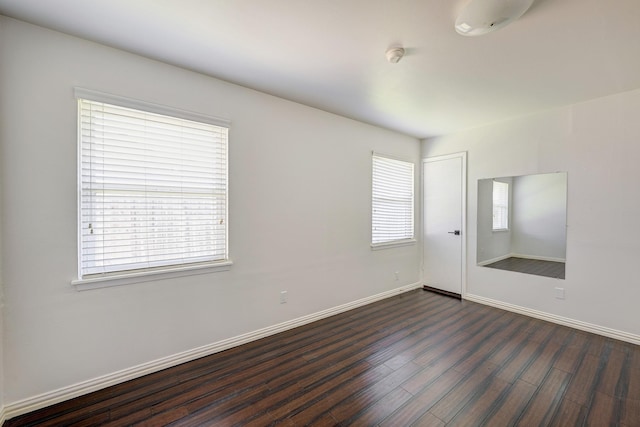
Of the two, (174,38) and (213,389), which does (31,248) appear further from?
(174,38)

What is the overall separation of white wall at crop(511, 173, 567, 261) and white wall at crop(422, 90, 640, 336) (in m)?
0.08

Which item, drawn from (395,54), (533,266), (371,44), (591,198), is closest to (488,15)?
(395,54)

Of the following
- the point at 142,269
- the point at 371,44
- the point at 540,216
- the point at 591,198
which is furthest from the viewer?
the point at 540,216

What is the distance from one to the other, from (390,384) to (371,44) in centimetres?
253

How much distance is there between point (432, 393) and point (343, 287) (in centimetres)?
168

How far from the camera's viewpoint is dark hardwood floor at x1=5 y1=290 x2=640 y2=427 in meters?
1.76

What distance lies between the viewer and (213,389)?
2.03 m

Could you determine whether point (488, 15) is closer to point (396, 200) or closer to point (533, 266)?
point (396, 200)

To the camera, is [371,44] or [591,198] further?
[591,198]

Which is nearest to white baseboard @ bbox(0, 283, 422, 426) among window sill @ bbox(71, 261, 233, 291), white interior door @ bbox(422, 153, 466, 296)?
window sill @ bbox(71, 261, 233, 291)

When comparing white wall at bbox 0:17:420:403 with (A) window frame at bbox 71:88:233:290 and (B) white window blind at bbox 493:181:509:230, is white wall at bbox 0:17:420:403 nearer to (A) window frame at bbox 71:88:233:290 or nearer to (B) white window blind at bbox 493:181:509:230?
(A) window frame at bbox 71:88:233:290

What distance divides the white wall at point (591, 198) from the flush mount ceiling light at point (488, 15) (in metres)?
2.28

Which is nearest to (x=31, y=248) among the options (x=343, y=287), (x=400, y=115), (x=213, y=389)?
(x=213, y=389)

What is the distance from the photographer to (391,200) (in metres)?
4.20
